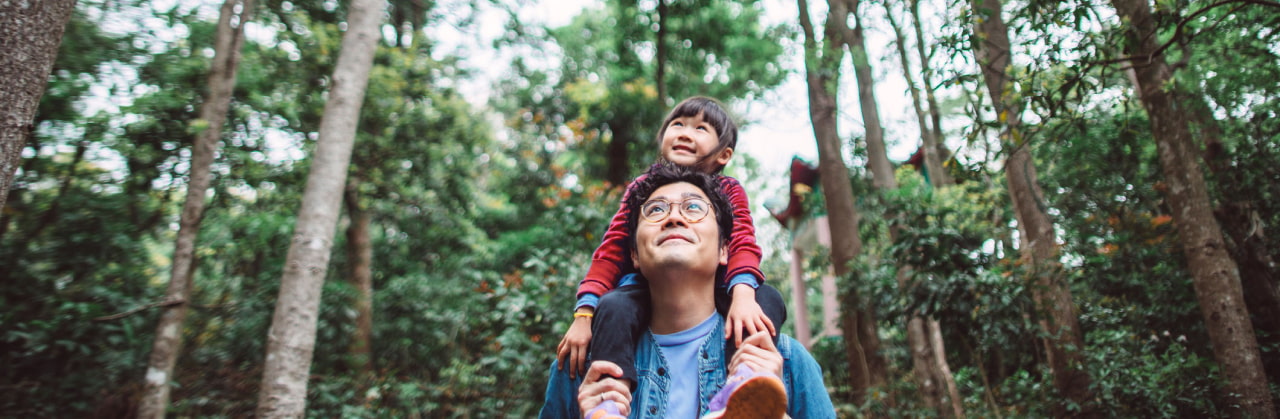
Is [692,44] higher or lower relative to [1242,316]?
higher

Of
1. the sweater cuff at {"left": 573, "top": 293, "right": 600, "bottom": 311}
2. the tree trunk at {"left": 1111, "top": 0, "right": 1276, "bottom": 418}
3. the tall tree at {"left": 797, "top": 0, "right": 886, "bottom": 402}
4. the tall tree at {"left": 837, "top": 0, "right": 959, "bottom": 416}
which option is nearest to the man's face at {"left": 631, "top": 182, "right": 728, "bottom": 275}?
the sweater cuff at {"left": 573, "top": 293, "right": 600, "bottom": 311}

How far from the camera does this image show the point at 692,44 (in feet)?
45.2

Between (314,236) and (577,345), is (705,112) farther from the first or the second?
(314,236)

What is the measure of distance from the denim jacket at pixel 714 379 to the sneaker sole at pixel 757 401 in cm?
28

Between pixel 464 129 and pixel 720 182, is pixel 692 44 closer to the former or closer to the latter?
pixel 464 129

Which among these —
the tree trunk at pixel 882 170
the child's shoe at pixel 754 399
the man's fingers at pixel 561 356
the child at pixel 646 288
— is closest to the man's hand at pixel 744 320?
the child at pixel 646 288

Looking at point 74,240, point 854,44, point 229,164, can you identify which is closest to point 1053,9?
point 854,44

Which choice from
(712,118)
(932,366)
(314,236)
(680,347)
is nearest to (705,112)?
(712,118)

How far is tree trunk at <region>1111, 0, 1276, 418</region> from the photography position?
3.68m

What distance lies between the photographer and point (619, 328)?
1952mm

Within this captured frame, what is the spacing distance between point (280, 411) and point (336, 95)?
2402mm

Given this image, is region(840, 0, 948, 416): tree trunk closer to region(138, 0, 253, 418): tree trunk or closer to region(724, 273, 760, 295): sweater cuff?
region(724, 273, 760, 295): sweater cuff

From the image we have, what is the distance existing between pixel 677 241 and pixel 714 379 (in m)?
0.44

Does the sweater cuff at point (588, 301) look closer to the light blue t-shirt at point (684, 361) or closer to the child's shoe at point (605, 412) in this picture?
the light blue t-shirt at point (684, 361)
